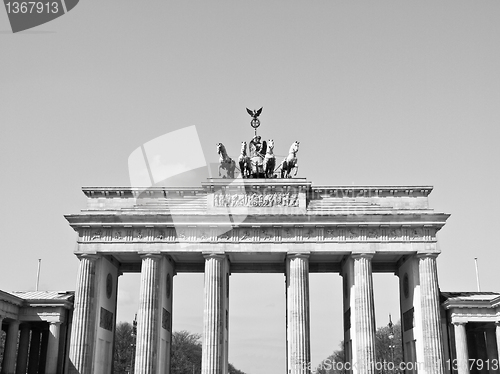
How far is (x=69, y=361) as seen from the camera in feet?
140

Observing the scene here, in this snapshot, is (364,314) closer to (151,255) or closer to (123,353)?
(151,255)

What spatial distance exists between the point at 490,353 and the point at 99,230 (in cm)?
3178

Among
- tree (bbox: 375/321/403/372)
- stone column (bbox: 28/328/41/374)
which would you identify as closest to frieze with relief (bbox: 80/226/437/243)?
stone column (bbox: 28/328/41/374)

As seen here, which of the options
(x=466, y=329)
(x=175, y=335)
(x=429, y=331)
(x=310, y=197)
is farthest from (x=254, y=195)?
(x=175, y=335)

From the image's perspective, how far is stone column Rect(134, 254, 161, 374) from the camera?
140 feet

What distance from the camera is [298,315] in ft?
143

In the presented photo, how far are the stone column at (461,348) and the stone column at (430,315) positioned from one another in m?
1.51

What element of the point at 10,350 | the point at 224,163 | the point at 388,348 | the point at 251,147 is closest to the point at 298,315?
the point at 224,163

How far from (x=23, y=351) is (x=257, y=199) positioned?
21996mm

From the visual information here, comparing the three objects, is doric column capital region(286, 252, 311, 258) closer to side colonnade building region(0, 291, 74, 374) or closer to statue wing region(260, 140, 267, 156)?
statue wing region(260, 140, 267, 156)

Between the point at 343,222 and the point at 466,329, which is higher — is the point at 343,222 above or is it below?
above

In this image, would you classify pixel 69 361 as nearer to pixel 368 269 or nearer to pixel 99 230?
pixel 99 230

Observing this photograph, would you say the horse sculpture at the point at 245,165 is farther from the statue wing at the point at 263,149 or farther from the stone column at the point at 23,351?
the stone column at the point at 23,351

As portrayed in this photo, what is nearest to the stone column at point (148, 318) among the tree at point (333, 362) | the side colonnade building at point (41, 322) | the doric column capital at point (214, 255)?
the doric column capital at point (214, 255)
